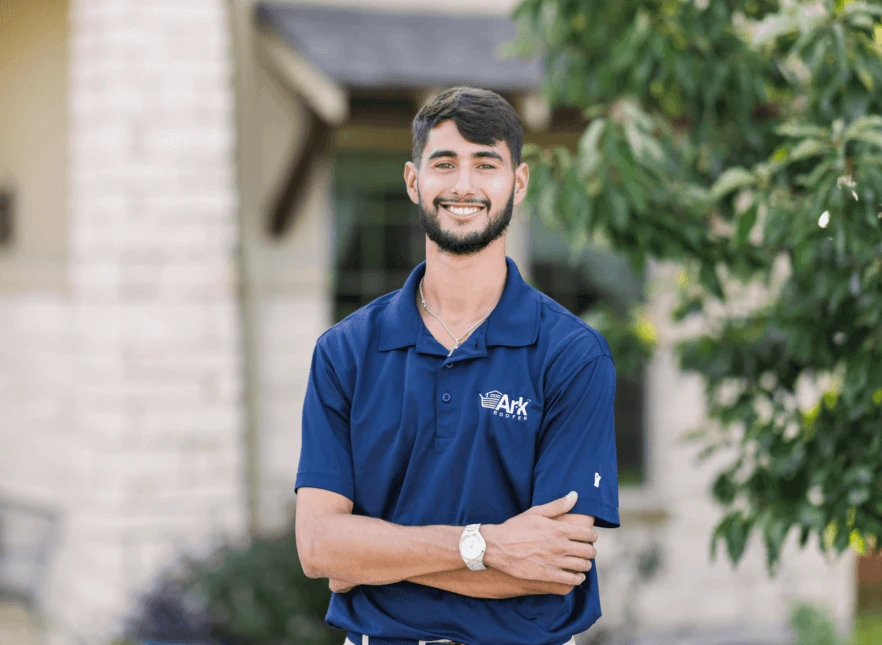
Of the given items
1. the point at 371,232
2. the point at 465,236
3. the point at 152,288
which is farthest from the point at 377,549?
the point at 371,232

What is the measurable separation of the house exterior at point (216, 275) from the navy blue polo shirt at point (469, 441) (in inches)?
117

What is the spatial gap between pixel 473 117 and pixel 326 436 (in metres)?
0.71

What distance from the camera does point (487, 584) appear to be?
2252mm

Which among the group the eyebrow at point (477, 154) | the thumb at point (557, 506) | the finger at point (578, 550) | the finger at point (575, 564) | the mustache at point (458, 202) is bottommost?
the finger at point (575, 564)

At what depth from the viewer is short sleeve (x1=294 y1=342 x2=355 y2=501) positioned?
2350mm

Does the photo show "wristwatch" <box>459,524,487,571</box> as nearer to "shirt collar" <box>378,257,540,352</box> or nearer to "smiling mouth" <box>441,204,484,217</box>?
"shirt collar" <box>378,257,540,352</box>

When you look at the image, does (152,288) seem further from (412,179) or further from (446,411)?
(446,411)

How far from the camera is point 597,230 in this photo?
3459mm

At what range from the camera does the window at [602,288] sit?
723 cm

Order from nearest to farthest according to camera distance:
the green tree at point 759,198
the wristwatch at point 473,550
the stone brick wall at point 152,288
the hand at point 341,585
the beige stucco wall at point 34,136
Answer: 1. the wristwatch at point 473,550
2. the hand at point 341,585
3. the green tree at point 759,198
4. the stone brick wall at point 152,288
5. the beige stucco wall at point 34,136

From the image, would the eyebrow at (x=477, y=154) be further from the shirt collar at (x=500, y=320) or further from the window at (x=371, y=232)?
the window at (x=371, y=232)

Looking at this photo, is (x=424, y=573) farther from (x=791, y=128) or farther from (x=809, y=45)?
(x=809, y=45)

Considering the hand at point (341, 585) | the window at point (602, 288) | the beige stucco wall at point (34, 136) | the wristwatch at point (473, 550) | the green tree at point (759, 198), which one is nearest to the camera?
the wristwatch at point (473, 550)

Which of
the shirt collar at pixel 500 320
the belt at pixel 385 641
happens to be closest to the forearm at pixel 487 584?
the belt at pixel 385 641
